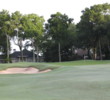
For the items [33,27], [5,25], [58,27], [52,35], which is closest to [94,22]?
[58,27]

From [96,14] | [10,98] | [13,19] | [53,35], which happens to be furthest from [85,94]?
[13,19]

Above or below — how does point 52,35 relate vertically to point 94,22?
below

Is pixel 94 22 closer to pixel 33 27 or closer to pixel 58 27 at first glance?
pixel 58 27

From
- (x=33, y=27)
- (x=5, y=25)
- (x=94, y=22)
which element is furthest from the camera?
Answer: (x=33, y=27)

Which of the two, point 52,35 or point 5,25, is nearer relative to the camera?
point 52,35

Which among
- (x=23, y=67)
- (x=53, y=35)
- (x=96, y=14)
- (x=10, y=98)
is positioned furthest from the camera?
(x=53, y=35)

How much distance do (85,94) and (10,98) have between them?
8.07ft

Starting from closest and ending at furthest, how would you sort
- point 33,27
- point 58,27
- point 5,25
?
point 58,27, point 5,25, point 33,27

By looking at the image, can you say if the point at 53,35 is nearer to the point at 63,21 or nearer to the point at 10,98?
the point at 63,21

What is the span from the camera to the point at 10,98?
912 centimetres

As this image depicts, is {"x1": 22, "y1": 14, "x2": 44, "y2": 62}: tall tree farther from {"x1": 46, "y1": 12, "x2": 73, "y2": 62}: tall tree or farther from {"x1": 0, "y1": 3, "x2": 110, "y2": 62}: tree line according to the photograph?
{"x1": 46, "y1": 12, "x2": 73, "y2": 62}: tall tree

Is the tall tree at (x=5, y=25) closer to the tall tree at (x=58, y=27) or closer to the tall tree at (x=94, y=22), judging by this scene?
the tall tree at (x=58, y=27)

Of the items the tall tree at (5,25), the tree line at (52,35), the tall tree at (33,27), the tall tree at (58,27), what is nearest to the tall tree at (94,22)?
the tree line at (52,35)

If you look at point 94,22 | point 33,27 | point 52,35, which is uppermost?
point 33,27
